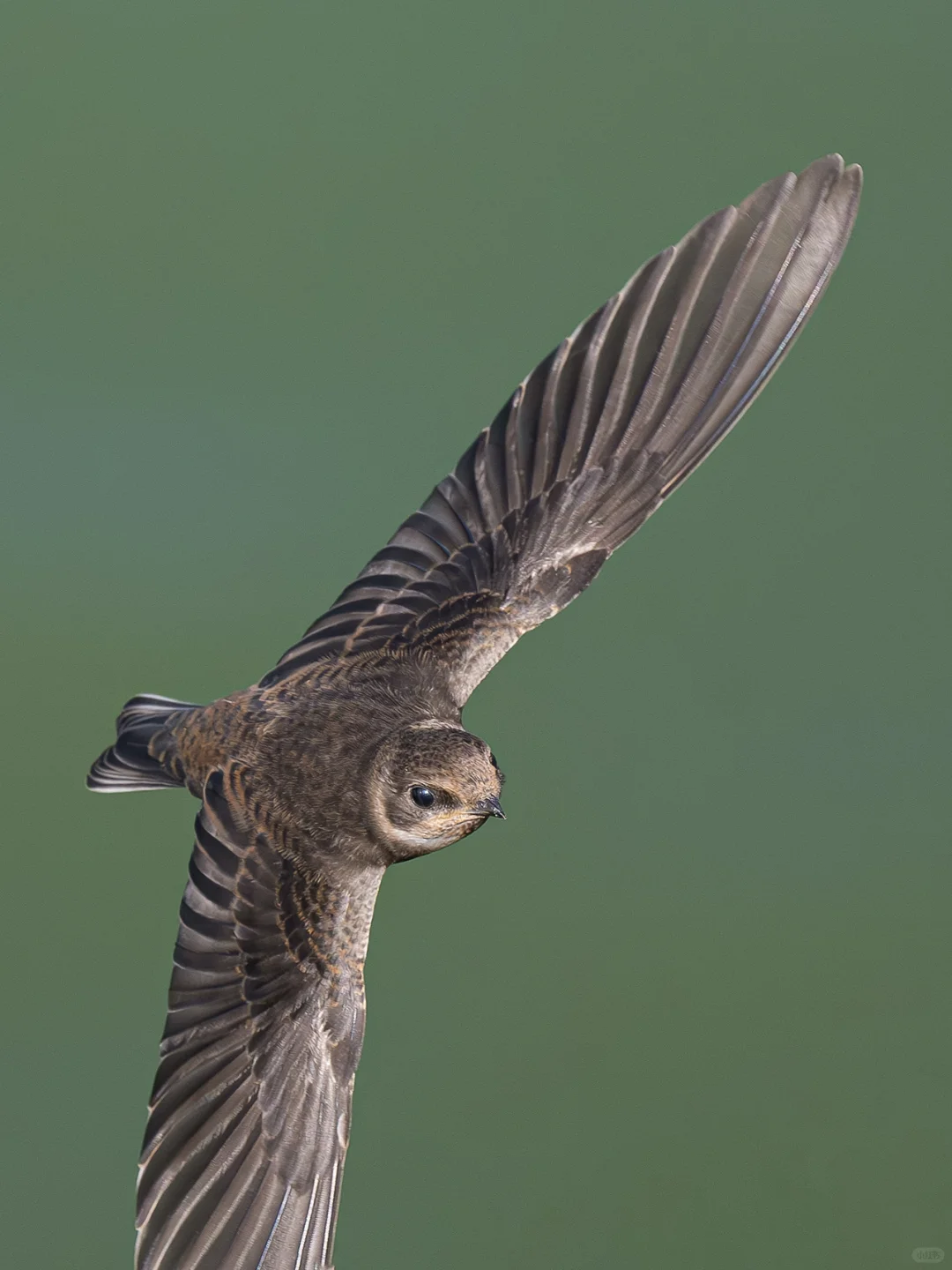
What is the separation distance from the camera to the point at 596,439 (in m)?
1.97

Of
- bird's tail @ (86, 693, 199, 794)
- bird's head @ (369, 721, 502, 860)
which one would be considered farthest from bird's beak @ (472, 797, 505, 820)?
bird's tail @ (86, 693, 199, 794)

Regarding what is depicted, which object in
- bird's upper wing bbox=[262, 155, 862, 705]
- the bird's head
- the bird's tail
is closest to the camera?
the bird's head

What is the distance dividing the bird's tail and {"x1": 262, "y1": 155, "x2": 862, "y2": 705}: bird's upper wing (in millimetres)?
159

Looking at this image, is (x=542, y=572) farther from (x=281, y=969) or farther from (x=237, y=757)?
(x=281, y=969)

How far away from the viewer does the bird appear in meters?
1.74

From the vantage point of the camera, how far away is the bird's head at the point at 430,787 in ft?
5.56

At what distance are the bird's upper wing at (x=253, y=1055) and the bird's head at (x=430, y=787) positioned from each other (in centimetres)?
11

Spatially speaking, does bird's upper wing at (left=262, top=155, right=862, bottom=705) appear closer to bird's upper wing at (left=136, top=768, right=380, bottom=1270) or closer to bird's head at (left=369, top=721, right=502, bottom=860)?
bird's head at (left=369, top=721, right=502, bottom=860)

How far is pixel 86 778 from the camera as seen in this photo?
6.93 ft

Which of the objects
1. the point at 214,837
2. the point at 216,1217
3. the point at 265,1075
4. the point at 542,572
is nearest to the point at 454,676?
the point at 542,572

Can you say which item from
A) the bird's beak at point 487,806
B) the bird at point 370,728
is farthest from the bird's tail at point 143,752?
the bird's beak at point 487,806

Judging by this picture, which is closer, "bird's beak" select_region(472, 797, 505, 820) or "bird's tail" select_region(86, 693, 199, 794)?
"bird's beak" select_region(472, 797, 505, 820)

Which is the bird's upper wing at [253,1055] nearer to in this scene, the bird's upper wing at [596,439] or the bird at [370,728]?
the bird at [370,728]

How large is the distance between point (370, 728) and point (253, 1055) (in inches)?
15.1
